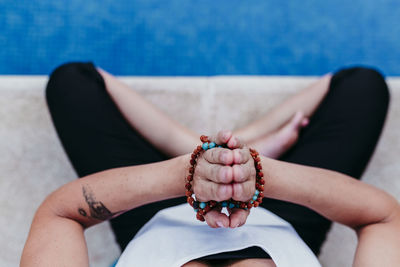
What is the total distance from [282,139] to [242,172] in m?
0.60

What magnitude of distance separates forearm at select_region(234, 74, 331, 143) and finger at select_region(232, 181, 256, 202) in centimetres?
61

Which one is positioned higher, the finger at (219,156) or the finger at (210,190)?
the finger at (219,156)

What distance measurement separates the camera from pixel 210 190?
24.4 inches

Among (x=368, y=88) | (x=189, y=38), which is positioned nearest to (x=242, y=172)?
(x=368, y=88)

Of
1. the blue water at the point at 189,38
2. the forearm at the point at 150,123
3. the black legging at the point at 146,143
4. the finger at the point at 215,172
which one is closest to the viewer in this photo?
the finger at the point at 215,172

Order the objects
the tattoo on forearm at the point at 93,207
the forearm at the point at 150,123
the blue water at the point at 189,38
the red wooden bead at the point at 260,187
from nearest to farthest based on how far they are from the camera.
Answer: the red wooden bead at the point at 260,187
the tattoo on forearm at the point at 93,207
the forearm at the point at 150,123
the blue water at the point at 189,38

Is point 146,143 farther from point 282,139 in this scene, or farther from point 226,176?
point 226,176

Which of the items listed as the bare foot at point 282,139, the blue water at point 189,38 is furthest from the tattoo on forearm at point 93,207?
the blue water at point 189,38

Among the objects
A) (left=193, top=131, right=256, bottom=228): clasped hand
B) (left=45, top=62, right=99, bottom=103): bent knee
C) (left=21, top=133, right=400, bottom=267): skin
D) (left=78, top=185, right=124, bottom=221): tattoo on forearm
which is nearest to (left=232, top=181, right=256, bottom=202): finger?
(left=193, top=131, right=256, bottom=228): clasped hand

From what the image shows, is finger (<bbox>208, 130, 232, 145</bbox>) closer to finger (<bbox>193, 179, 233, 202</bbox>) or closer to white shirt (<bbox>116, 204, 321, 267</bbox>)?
finger (<bbox>193, 179, 233, 202</bbox>)

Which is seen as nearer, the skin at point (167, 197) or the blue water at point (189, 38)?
the skin at point (167, 197)

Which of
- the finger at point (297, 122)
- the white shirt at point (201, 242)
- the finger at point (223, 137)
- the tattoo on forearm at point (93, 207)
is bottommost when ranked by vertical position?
the white shirt at point (201, 242)

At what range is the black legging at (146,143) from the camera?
A: 1.00m

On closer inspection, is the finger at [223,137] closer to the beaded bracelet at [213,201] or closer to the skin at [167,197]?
the beaded bracelet at [213,201]
